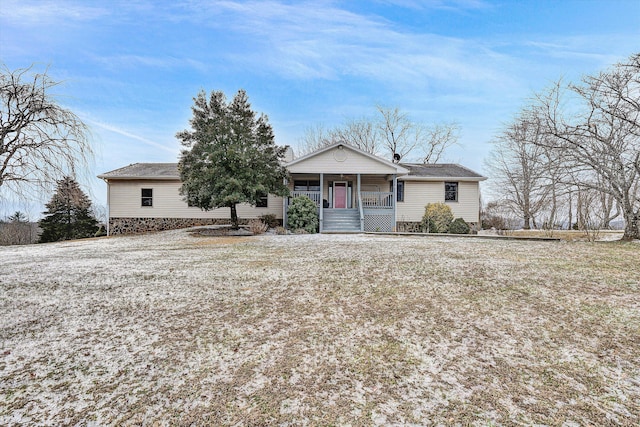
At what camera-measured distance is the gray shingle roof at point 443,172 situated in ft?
62.8

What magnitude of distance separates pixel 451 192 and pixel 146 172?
18741mm

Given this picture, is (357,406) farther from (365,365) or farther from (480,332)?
(480,332)

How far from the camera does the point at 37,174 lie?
824 cm

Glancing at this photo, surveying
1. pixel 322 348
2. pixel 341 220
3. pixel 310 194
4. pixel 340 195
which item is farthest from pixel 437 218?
pixel 322 348

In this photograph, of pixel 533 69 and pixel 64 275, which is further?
pixel 533 69

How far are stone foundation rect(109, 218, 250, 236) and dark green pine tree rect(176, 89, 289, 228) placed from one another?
11.4 feet

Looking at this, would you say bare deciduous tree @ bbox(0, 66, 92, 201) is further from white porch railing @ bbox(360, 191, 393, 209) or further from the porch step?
white porch railing @ bbox(360, 191, 393, 209)

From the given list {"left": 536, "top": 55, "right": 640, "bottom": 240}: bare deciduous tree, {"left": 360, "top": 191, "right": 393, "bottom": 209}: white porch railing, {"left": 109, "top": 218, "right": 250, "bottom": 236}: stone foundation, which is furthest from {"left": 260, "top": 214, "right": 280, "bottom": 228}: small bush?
{"left": 536, "top": 55, "right": 640, "bottom": 240}: bare deciduous tree

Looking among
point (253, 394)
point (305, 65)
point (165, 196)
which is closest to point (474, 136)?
point (305, 65)

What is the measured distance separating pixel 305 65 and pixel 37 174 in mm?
14012

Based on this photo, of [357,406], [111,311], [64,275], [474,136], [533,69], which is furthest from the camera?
[474,136]

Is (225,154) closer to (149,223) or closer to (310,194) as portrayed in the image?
(310,194)

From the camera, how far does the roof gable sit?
1683 cm

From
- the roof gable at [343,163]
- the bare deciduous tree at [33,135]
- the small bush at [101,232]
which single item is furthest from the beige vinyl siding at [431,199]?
the small bush at [101,232]
